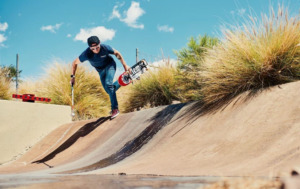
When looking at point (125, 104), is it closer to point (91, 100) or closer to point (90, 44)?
point (91, 100)

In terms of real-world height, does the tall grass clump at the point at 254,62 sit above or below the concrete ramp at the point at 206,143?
above

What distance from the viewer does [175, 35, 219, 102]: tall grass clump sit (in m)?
5.89

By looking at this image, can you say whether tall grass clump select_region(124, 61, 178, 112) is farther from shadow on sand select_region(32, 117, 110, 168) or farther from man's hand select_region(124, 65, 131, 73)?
shadow on sand select_region(32, 117, 110, 168)

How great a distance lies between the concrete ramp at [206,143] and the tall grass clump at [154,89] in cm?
178

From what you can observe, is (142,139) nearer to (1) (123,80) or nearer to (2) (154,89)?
(1) (123,80)

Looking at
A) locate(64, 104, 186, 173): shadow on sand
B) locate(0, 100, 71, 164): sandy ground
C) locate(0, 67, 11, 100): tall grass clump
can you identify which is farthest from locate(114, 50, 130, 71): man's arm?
locate(0, 67, 11, 100): tall grass clump

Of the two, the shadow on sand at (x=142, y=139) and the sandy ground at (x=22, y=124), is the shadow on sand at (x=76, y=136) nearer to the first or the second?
the sandy ground at (x=22, y=124)

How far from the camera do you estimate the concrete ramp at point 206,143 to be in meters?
2.85

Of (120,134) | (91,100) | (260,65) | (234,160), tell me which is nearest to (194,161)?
(234,160)

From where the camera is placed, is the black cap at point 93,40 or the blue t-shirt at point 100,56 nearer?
the black cap at point 93,40

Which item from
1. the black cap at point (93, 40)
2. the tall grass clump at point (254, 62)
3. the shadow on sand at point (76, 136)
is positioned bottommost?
the shadow on sand at point (76, 136)

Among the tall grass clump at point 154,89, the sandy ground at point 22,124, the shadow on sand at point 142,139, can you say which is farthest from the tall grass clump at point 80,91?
the shadow on sand at point 142,139

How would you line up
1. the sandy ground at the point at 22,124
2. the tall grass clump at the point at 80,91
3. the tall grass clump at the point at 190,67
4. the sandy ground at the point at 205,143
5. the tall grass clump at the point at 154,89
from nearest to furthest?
the sandy ground at the point at 205,143 → the tall grass clump at the point at 190,67 → the sandy ground at the point at 22,124 → the tall grass clump at the point at 154,89 → the tall grass clump at the point at 80,91

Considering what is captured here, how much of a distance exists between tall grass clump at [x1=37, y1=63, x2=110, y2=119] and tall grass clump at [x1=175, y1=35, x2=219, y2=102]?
10.6 feet
